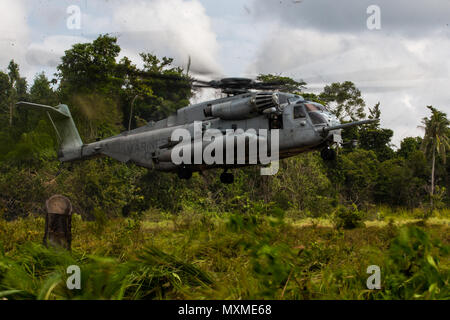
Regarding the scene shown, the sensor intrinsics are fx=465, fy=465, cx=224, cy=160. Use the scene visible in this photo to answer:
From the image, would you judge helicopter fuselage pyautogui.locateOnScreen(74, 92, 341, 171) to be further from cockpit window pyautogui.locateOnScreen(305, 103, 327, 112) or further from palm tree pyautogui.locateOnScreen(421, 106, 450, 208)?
palm tree pyautogui.locateOnScreen(421, 106, 450, 208)

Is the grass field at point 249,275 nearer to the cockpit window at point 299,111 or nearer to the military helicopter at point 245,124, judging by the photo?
the military helicopter at point 245,124

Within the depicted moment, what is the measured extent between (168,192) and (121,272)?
24.3m

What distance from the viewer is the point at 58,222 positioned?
7.30m

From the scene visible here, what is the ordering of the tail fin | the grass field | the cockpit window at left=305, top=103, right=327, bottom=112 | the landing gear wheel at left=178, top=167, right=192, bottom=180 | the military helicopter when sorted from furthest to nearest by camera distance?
the tail fin
the landing gear wheel at left=178, top=167, right=192, bottom=180
the cockpit window at left=305, top=103, right=327, bottom=112
the military helicopter
the grass field

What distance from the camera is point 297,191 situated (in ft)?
96.4

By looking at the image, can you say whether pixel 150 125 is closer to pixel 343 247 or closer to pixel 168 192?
pixel 343 247

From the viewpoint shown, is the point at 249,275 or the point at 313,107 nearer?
the point at 249,275

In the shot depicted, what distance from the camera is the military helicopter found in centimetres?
1261

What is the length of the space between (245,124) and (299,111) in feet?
5.10

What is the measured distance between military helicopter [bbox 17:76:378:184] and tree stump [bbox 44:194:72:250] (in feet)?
19.0

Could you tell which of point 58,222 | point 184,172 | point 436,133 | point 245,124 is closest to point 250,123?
point 245,124

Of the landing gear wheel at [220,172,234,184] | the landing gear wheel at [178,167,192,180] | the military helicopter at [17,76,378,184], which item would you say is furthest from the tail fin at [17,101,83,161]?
the landing gear wheel at [220,172,234,184]

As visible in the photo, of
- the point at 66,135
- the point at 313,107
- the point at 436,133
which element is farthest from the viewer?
the point at 436,133

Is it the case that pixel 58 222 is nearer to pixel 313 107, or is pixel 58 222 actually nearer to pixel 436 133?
pixel 313 107
